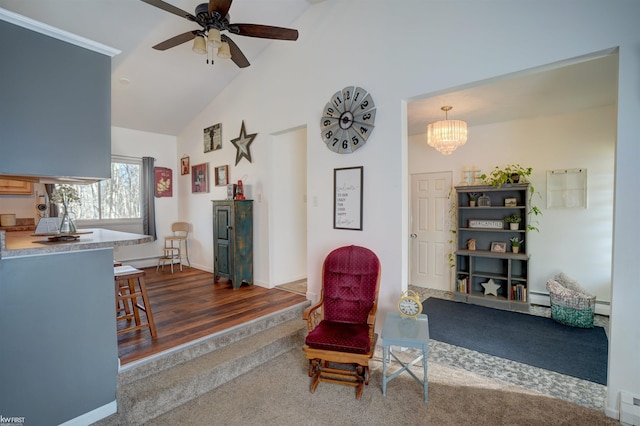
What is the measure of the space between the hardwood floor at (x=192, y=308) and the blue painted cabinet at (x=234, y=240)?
8.5 inches

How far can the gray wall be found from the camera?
1720mm

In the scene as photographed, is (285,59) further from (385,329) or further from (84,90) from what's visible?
(385,329)

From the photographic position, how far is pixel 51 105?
188cm

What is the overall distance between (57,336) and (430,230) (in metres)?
5.02

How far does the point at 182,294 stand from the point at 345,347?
265 centimetres

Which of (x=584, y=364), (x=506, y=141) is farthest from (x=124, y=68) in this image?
(x=584, y=364)

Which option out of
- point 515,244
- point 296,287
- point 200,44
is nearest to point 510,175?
point 515,244

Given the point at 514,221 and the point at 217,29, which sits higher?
the point at 217,29

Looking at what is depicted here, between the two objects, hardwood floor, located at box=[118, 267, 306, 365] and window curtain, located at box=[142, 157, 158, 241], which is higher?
window curtain, located at box=[142, 157, 158, 241]

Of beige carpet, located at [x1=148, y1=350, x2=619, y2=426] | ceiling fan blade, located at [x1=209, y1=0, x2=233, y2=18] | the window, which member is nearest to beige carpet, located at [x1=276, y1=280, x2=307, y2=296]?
beige carpet, located at [x1=148, y1=350, x2=619, y2=426]

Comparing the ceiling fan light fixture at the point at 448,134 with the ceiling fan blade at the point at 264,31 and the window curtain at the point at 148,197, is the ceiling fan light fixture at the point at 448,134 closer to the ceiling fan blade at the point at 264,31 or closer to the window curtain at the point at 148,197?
the ceiling fan blade at the point at 264,31

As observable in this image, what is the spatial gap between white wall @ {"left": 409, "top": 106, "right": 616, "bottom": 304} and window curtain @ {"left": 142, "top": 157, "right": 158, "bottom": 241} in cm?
582

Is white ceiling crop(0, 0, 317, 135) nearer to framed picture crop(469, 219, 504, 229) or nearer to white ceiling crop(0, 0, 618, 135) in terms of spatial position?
white ceiling crop(0, 0, 618, 135)

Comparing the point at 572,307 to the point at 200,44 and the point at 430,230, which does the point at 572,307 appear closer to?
the point at 430,230
